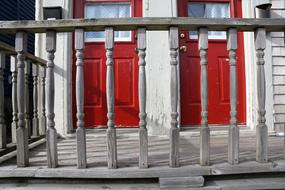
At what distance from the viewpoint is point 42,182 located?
7.17 feet

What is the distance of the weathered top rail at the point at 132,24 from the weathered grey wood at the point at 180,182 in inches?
43.7

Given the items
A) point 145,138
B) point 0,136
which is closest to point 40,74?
point 0,136

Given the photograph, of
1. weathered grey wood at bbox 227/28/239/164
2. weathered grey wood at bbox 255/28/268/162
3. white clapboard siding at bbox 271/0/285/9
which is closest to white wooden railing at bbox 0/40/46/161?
weathered grey wood at bbox 227/28/239/164

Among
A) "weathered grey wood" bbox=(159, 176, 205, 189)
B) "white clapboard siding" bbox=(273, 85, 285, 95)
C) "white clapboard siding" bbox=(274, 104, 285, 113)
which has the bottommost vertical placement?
"weathered grey wood" bbox=(159, 176, 205, 189)

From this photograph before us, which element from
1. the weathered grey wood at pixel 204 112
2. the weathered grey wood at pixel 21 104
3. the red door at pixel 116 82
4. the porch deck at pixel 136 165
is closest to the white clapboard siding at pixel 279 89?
the porch deck at pixel 136 165

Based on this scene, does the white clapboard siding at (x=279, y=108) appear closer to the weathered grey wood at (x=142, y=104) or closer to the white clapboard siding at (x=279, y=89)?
the white clapboard siding at (x=279, y=89)

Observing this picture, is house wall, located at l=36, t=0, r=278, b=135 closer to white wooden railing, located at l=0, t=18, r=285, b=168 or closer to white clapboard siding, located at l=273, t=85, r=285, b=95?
white clapboard siding, located at l=273, t=85, r=285, b=95

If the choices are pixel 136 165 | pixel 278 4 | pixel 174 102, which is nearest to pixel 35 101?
pixel 136 165

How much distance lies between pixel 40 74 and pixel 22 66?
173cm

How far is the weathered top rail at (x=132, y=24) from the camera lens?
2.18 metres

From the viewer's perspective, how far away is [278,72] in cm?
421

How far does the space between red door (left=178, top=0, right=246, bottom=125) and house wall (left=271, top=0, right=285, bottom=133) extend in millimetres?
427

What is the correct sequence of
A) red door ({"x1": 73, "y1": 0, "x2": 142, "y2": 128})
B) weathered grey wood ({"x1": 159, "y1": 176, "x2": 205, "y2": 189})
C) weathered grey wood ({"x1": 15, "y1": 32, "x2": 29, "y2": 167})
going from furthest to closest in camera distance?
red door ({"x1": 73, "y1": 0, "x2": 142, "y2": 128})
weathered grey wood ({"x1": 15, "y1": 32, "x2": 29, "y2": 167})
weathered grey wood ({"x1": 159, "y1": 176, "x2": 205, "y2": 189})

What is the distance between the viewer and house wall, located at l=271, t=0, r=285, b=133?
165 inches
